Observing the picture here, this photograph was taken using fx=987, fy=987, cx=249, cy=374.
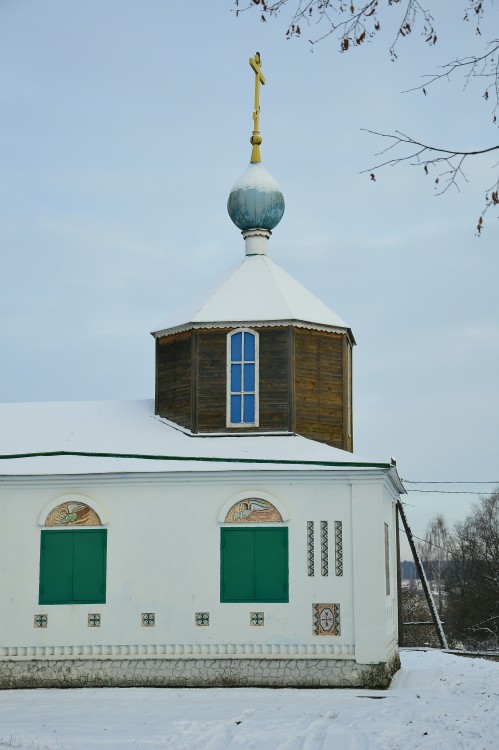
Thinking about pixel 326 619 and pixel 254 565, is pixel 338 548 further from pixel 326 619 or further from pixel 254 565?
pixel 254 565

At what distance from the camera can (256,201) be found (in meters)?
19.5

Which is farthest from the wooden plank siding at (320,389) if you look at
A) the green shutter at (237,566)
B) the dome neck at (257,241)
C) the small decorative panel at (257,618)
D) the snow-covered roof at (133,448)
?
the small decorative panel at (257,618)

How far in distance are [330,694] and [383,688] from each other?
1.13 metres

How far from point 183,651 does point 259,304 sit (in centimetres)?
615

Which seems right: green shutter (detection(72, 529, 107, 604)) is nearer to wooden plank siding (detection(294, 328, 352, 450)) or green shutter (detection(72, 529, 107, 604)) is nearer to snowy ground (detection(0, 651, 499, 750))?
snowy ground (detection(0, 651, 499, 750))

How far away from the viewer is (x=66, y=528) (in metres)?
15.8

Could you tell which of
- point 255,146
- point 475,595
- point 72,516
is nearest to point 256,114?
point 255,146

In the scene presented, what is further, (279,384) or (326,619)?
(279,384)

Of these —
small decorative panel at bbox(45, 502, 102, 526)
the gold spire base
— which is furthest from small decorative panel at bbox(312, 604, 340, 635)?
the gold spire base

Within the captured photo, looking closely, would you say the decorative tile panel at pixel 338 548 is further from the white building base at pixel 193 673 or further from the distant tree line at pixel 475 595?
the distant tree line at pixel 475 595

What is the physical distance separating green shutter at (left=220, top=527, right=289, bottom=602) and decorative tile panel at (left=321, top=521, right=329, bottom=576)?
560mm

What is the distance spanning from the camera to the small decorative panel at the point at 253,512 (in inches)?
610

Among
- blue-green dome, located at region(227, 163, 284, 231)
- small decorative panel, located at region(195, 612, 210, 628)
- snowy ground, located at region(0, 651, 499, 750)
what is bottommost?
snowy ground, located at region(0, 651, 499, 750)

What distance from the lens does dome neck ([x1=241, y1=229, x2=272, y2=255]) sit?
19.7m
